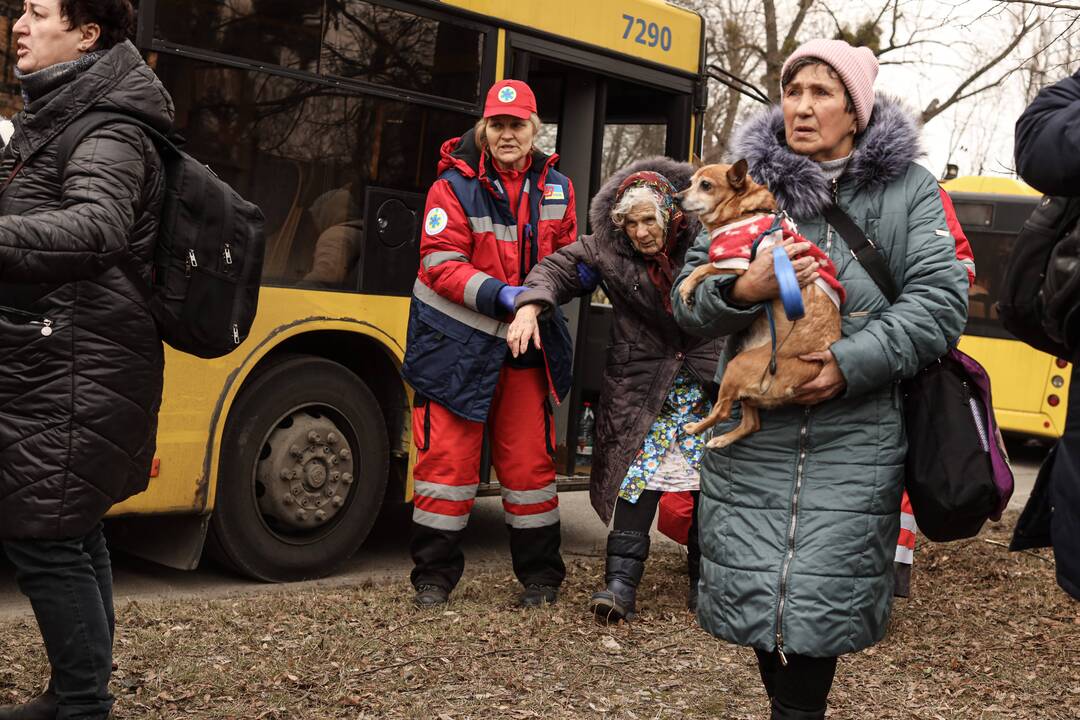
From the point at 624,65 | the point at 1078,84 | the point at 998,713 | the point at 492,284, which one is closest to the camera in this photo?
the point at 1078,84

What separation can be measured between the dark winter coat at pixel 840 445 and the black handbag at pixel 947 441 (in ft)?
0.11

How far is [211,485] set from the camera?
5195mm

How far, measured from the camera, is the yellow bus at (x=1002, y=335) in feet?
42.2

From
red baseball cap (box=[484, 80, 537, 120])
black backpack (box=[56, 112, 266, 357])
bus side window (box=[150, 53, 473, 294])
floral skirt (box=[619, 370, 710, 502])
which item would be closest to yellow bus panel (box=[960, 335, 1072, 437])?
floral skirt (box=[619, 370, 710, 502])

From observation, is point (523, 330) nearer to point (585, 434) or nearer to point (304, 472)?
point (304, 472)

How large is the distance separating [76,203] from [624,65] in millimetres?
4295

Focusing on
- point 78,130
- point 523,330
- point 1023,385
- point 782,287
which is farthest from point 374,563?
point 1023,385

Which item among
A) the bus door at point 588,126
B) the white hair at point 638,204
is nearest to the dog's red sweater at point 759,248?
the white hair at point 638,204

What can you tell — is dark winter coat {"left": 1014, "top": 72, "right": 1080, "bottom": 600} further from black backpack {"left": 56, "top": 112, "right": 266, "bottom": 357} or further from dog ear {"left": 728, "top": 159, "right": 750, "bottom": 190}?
black backpack {"left": 56, "top": 112, "right": 266, "bottom": 357}

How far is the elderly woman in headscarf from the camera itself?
489cm

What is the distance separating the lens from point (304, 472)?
18.3ft

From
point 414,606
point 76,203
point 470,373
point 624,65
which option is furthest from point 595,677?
point 624,65

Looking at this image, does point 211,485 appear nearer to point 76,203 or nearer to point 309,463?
point 309,463

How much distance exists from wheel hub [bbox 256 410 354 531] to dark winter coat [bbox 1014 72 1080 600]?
3666mm
